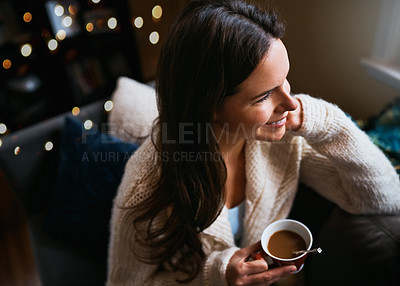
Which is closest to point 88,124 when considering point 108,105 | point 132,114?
point 108,105

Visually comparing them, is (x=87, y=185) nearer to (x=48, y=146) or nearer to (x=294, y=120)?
(x=48, y=146)

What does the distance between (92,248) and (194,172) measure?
67 centimetres

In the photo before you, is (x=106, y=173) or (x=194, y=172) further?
(x=106, y=173)

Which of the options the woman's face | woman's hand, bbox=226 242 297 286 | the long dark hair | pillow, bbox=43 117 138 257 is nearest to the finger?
woman's hand, bbox=226 242 297 286

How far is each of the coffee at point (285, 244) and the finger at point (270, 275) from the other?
0.03 meters

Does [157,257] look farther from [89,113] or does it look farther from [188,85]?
[89,113]

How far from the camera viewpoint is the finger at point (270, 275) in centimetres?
74

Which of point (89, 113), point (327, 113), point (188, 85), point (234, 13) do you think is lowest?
point (89, 113)

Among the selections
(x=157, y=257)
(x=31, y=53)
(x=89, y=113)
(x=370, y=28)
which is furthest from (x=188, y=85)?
(x=31, y=53)

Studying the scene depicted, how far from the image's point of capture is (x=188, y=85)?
72 centimetres

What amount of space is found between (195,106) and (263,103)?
0.15 meters

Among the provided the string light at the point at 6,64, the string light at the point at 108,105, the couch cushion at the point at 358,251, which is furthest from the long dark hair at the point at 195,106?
the string light at the point at 6,64

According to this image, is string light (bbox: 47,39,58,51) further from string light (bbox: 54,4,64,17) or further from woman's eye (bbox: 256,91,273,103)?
woman's eye (bbox: 256,91,273,103)

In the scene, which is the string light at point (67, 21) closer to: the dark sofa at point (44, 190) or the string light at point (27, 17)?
the string light at point (27, 17)
